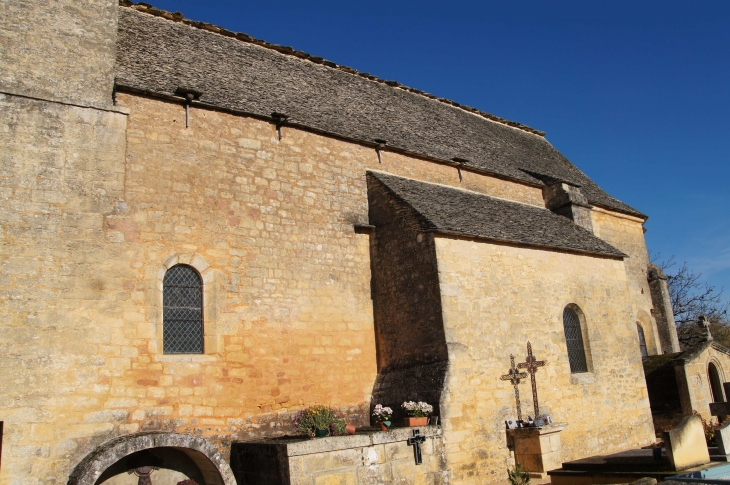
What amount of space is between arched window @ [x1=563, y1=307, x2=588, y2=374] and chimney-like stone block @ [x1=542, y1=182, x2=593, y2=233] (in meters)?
3.53

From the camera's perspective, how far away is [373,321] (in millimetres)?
12266

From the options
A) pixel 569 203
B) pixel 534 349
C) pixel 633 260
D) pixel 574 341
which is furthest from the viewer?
pixel 633 260

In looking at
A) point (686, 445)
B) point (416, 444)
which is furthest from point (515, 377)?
point (686, 445)

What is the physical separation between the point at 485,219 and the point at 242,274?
5.56 meters

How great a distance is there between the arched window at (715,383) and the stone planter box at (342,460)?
10.1 meters

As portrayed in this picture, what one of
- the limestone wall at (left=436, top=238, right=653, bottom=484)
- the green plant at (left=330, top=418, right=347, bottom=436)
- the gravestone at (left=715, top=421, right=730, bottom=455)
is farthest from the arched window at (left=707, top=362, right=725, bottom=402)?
the green plant at (left=330, top=418, right=347, bottom=436)

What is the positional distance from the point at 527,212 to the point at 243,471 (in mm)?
9615

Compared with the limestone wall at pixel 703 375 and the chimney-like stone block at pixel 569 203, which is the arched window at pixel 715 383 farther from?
the chimney-like stone block at pixel 569 203

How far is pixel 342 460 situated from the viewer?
8805mm

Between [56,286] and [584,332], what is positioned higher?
[56,286]

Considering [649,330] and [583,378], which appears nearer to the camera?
[583,378]

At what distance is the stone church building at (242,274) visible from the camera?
8.65 m

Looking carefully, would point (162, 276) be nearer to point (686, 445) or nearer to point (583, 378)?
point (686, 445)

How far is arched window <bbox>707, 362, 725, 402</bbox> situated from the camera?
634 inches
